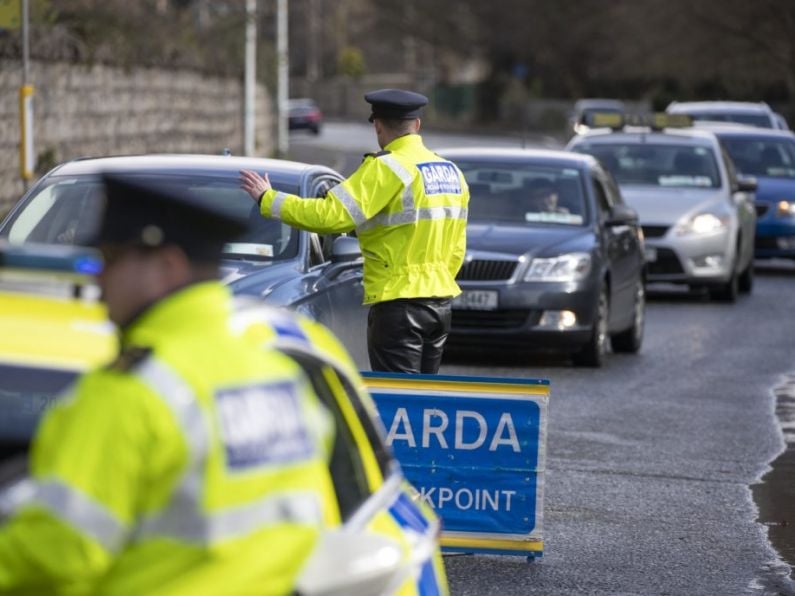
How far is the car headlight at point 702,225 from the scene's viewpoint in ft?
61.2

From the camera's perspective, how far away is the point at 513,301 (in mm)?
13430

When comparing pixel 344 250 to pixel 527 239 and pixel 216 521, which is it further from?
pixel 216 521

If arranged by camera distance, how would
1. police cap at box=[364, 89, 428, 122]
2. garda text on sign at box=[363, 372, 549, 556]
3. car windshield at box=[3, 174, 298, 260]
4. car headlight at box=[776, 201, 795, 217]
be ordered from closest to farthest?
garda text on sign at box=[363, 372, 549, 556]
police cap at box=[364, 89, 428, 122]
car windshield at box=[3, 174, 298, 260]
car headlight at box=[776, 201, 795, 217]

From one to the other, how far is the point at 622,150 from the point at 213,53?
67.1 ft

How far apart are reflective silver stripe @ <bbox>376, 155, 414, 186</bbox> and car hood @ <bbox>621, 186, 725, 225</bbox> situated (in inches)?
432

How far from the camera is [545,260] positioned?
1356 centimetres

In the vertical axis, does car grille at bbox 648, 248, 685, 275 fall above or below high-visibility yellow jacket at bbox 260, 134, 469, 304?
below

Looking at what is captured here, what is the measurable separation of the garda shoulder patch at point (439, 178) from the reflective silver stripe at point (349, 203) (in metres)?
0.34

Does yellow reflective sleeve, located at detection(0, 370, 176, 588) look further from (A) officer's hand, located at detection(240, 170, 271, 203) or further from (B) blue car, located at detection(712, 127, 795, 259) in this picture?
(B) blue car, located at detection(712, 127, 795, 259)

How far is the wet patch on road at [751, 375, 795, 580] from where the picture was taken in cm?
812

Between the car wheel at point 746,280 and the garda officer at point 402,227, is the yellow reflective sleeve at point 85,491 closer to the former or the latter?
the garda officer at point 402,227

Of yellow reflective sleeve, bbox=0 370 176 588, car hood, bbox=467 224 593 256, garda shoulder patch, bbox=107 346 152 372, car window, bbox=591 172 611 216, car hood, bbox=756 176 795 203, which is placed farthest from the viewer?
car hood, bbox=756 176 795 203

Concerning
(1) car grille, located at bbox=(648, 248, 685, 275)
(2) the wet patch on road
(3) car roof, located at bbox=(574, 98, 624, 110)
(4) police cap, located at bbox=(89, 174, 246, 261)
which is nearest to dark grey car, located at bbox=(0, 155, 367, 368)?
(2) the wet patch on road

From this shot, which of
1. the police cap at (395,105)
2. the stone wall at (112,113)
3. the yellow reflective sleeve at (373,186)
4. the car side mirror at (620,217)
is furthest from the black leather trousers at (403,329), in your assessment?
the stone wall at (112,113)
